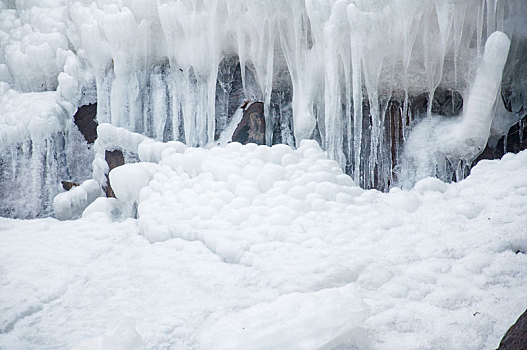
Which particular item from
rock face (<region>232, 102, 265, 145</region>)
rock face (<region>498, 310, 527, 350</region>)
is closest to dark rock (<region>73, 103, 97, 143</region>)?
rock face (<region>232, 102, 265, 145</region>)

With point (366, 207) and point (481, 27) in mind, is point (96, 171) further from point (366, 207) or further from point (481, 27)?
point (481, 27)

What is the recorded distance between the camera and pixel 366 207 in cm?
348

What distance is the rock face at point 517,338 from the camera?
174 centimetres

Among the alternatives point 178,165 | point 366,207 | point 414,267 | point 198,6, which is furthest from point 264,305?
point 198,6

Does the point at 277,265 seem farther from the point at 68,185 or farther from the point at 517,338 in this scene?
the point at 68,185

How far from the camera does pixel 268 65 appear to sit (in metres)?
5.80

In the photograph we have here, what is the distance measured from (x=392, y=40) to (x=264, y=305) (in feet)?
11.5

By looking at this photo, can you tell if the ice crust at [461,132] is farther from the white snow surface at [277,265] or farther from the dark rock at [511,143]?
the white snow surface at [277,265]

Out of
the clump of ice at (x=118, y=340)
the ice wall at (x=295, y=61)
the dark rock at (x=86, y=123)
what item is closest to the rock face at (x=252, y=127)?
the ice wall at (x=295, y=61)

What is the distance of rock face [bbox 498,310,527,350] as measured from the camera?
1.74m

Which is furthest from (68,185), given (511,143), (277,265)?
(511,143)

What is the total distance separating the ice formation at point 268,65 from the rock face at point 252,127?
126 millimetres

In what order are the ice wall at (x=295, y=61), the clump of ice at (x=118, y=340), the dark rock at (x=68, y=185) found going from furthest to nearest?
the dark rock at (x=68, y=185), the ice wall at (x=295, y=61), the clump of ice at (x=118, y=340)

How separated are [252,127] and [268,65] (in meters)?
0.91
